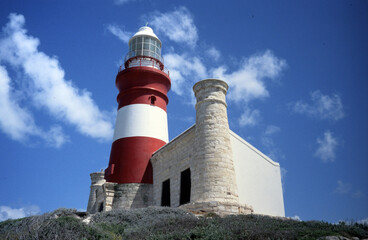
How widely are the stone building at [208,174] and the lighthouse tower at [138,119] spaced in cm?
28

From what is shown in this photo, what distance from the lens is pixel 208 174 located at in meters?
10.5

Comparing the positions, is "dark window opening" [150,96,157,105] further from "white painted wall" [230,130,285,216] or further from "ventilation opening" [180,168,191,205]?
"white painted wall" [230,130,285,216]

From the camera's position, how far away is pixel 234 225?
701 cm

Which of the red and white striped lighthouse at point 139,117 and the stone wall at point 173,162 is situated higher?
the red and white striped lighthouse at point 139,117

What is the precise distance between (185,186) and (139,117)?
5.20m

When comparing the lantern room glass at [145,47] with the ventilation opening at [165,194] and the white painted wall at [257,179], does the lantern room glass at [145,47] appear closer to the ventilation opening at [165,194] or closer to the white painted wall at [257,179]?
the ventilation opening at [165,194]

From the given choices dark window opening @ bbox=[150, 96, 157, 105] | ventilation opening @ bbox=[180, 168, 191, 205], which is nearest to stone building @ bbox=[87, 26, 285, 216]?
ventilation opening @ bbox=[180, 168, 191, 205]

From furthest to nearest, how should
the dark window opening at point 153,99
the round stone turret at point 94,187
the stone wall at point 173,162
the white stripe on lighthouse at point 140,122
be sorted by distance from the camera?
1. the round stone turret at point 94,187
2. the dark window opening at point 153,99
3. the white stripe on lighthouse at point 140,122
4. the stone wall at point 173,162

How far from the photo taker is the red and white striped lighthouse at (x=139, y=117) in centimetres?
1537

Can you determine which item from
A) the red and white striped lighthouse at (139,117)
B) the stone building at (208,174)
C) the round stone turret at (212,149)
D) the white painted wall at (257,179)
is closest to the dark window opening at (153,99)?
the red and white striped lighthouse at (139,117)

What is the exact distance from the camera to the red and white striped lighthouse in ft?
50.4

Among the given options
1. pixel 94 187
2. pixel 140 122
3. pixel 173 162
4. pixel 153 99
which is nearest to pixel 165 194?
pixel 173 162

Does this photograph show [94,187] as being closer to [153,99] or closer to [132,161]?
[132,161]

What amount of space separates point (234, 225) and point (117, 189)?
9.14 metres
